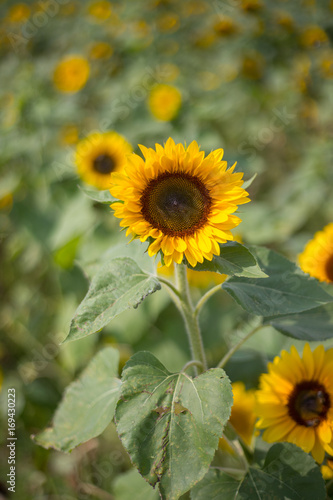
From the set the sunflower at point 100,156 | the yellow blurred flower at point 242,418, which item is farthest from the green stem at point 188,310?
the sunflower at point 100,156

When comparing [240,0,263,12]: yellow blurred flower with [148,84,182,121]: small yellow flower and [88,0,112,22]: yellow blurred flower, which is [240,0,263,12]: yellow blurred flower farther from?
[88,0,112,22]: yellow blurred flower

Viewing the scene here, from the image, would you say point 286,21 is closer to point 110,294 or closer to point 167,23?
point 167,23

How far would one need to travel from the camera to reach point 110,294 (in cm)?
84

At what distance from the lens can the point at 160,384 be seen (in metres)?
0.84

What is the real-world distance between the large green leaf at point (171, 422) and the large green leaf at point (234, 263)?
18cm

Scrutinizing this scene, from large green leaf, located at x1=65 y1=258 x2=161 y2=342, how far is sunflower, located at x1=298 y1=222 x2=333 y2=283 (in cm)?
53

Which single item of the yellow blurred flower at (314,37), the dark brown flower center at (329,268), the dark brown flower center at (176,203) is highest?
the dark brown flower center at (176,203)

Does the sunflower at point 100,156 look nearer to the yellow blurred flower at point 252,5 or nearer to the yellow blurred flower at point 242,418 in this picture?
the yellow blurred flower at point 242,418

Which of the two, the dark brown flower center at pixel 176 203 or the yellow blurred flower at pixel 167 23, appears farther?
the yellow blurred flower at pixel 167 23

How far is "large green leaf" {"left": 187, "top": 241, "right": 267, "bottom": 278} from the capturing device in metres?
0.79

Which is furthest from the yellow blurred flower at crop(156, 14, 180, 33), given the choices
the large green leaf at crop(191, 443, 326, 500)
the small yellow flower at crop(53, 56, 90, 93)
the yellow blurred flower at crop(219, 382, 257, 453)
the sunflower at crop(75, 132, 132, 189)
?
the large green leaf at crop(191, 443, 326, 500)

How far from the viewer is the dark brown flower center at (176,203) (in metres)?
0.86

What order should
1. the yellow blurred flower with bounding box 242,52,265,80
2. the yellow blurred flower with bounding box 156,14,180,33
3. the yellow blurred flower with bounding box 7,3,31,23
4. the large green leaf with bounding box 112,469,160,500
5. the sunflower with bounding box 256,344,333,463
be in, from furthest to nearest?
the yellow blurred flower with bounding box 7,3,31,23 < the yellow blurred flower with bounding box 156,14,180,33 < the yellow blurred flower with bounding box 242,52,265,80 < the large green leaf with bounding box 112,469,160,500 < the sunflower with bounding box 256,344,333,463

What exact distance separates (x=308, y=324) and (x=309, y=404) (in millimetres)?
176
